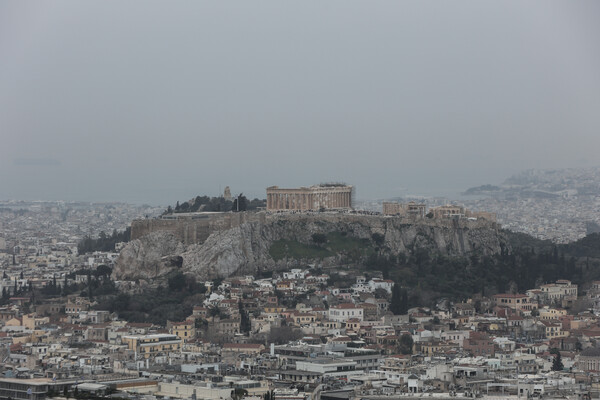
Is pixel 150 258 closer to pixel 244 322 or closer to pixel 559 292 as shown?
pixel 244 322

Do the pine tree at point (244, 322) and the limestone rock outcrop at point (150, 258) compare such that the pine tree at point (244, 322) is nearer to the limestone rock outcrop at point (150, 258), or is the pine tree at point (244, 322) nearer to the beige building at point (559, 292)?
the limestone rock outcrop at point (150, 258)

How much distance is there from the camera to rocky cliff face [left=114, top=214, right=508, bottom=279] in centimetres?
7675

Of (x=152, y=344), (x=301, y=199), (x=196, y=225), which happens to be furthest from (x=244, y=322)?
(x=301, y=199)

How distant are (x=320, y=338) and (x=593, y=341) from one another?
993cm

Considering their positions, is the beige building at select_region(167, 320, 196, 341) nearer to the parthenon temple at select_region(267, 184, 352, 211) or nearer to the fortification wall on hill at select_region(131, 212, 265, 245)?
the fortification wall on hill at select_region(131, 212, 265, 245)

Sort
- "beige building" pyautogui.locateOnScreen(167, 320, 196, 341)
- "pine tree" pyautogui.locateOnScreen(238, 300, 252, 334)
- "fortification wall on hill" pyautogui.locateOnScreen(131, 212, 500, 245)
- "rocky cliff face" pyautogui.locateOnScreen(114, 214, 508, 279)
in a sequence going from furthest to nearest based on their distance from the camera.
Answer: "fortification wall on hill" pyautogui.locateOnScreen(131, 212, 500, 245) < "rocky cliff face" pyautogui.locateOnScreen(114, 214, 508, 279) < "pine tree" pyautogui.locateOnScreen(238, 300, 252, 334) < "beige building" pyautogui.locateOnScreen(167, 320, 196, 341)

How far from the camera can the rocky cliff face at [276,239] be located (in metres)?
76.8

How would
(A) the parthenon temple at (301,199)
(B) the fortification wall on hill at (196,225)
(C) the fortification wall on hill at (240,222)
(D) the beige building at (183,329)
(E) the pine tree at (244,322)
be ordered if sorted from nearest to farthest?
(D) the beige building at (183,329) → (E) the pine tree at (244,322) → (B) the fortification wall on hill at (196,225) → (C) the fortification wall on hill at (240,222) → (A) the parthenon temple at (301,199)

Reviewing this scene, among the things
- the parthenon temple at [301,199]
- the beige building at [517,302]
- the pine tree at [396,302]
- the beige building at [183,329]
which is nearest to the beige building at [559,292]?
the beige building at [517,302]

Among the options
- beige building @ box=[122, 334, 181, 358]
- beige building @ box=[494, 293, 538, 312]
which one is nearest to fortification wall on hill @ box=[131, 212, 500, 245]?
beige building @ box=[494, 293, 538, 312]

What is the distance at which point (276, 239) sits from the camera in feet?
262

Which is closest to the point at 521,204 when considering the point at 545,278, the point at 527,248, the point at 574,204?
the point at 574,204

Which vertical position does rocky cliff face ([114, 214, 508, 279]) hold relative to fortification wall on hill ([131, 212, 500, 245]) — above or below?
below

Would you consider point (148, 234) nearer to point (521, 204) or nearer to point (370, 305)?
point (370, 305)
